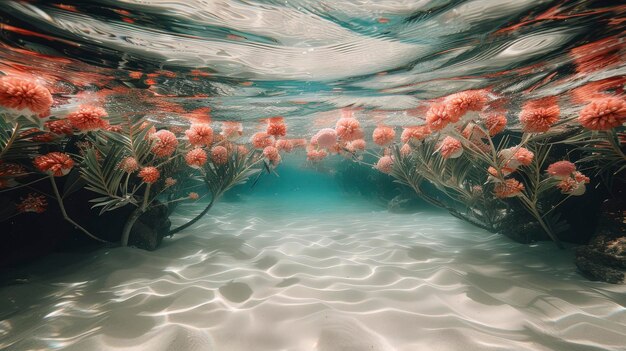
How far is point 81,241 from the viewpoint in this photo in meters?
6.19

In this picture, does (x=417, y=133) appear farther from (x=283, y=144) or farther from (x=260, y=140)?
(x=260, y=140)

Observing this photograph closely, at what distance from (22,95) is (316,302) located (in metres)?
4.84

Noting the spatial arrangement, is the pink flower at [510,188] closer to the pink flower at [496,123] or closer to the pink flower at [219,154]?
the pink flower at [496,123]

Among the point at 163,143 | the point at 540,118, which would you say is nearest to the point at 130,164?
the point at 163,143

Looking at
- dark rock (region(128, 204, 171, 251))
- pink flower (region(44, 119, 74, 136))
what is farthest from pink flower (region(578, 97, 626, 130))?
dark rock (region(128, 204, 171, 251))

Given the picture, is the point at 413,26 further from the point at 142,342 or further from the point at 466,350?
the point at 142,342

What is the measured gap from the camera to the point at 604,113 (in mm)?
3404

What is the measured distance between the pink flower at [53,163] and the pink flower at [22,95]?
1.09 m

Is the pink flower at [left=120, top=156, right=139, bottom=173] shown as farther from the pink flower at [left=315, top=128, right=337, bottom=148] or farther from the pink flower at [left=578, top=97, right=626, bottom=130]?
the pink flower at [left=578, top=97, right=626, bottom=130]

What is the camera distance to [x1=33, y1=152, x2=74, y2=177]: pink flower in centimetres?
398

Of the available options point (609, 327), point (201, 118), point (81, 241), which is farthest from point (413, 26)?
point (201, 118)

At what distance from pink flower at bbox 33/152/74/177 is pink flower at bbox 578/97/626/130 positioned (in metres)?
7.82

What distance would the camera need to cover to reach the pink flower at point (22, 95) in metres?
3.05

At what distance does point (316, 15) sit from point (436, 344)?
16.2ft
